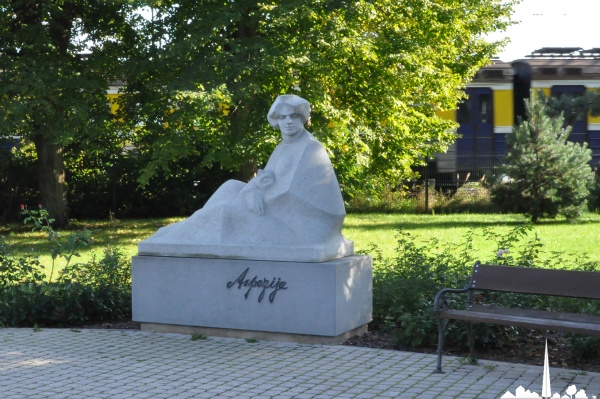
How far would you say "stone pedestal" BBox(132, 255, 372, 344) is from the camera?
7930 millimetres

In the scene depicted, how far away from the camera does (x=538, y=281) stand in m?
6.92

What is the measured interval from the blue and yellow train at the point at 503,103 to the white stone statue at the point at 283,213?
21.0 m

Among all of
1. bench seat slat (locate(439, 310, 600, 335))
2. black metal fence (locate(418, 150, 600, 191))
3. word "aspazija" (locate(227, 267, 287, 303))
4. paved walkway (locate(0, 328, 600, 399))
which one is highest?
black metal fence (locate(418, 150, 600, 191))

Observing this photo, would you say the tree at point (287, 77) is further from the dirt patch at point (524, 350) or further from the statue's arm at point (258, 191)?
the dirt patch at point (524, 350)

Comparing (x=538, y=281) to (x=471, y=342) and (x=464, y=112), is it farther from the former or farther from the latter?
(x=464, y=112)

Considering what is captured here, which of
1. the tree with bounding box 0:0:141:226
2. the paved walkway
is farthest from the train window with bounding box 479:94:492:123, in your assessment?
the paved walkway

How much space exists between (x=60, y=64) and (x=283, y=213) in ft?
41.2

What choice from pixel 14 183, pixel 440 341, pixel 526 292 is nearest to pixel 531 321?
pixel 526 292

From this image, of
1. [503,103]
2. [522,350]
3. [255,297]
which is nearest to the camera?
[522,350]


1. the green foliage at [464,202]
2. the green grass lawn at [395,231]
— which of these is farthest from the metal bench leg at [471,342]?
the green foliage at [464,202]

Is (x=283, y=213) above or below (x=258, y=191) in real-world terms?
below

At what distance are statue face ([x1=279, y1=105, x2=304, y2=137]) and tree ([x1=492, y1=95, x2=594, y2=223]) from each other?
48.8ft

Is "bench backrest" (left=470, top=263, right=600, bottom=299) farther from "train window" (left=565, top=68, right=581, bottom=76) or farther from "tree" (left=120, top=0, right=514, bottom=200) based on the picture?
"train window" (left=565, top=68, right=581, bottom=76)

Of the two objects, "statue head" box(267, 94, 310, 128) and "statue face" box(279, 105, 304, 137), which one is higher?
"statue head" box(267, 94, 310, 128)
